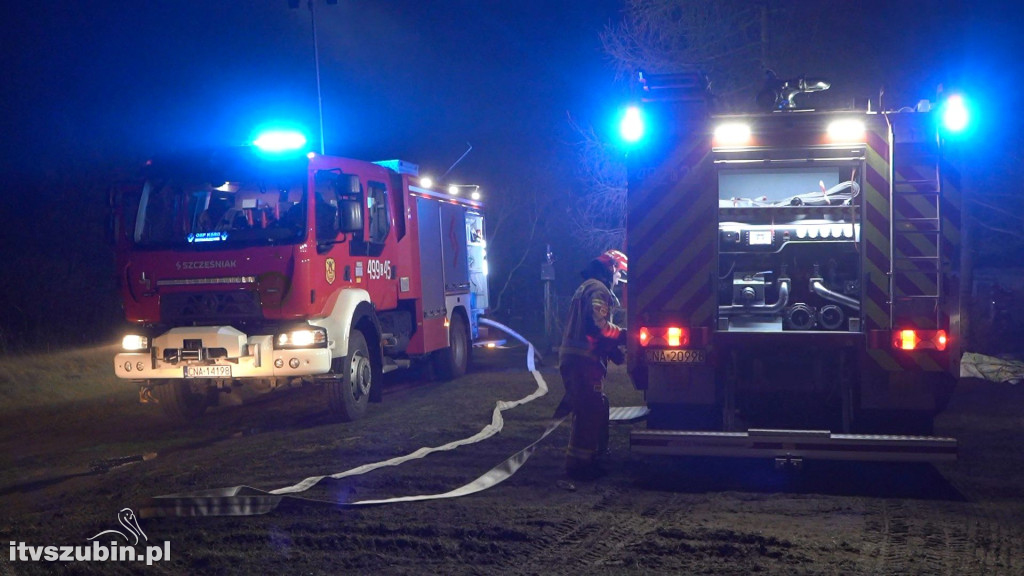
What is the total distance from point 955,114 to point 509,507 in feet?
14.3

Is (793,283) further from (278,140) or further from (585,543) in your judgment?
(278,140)

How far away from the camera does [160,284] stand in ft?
30.9

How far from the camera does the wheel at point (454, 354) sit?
13.6 meters

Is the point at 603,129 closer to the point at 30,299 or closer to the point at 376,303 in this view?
the point at 376,303

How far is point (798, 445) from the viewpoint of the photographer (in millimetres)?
6266

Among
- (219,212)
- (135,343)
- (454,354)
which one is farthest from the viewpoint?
(454,354)

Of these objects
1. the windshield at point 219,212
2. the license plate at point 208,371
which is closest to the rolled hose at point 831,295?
the windshield at point 219,212

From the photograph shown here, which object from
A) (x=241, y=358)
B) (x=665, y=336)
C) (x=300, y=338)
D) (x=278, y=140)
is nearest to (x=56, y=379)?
(x=241, y=358)

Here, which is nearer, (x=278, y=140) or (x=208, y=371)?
(x=208, y=371)

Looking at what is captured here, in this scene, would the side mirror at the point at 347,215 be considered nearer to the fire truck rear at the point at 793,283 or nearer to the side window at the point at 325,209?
the side window at the point at 325,209

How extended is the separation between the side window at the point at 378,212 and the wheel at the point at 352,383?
1.31m

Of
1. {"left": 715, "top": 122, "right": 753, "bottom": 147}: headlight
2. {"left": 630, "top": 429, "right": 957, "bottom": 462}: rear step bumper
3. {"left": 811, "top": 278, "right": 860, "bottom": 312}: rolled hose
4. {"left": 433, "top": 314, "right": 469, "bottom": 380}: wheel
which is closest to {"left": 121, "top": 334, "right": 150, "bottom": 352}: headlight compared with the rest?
{"left": 433, "top": 314, "right": 469, "bottom": 380}: wheel

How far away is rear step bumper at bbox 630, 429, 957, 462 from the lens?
609cm

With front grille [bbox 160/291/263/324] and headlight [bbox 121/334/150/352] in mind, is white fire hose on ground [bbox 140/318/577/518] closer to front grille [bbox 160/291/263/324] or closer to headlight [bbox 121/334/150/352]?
front grille [bbox 160/291/263/324]
